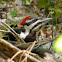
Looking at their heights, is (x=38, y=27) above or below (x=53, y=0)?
below

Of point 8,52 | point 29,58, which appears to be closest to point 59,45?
point 29,58

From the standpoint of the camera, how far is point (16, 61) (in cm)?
74

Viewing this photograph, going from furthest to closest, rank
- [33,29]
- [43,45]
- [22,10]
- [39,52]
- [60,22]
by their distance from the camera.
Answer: [22,10]
[60,22]
[33,29]
[43,45]
[39,52]

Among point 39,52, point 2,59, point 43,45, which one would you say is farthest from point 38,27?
point 2,59

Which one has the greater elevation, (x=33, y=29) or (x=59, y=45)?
(x=59, y=45)

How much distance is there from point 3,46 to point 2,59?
0.11 meters

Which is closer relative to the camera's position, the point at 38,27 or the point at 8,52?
the point at 8,52

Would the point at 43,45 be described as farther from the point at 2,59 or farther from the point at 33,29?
the point at 2,59

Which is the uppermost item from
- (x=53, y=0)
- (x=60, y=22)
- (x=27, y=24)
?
(x=53, y=0)

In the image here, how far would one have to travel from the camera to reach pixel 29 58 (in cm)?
62

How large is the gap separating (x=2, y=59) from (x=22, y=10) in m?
2.25

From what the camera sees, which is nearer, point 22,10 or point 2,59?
point 2,59

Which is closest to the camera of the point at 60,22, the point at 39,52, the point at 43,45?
the point at 39,52

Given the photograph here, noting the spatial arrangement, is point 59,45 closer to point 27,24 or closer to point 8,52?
point 8,52
